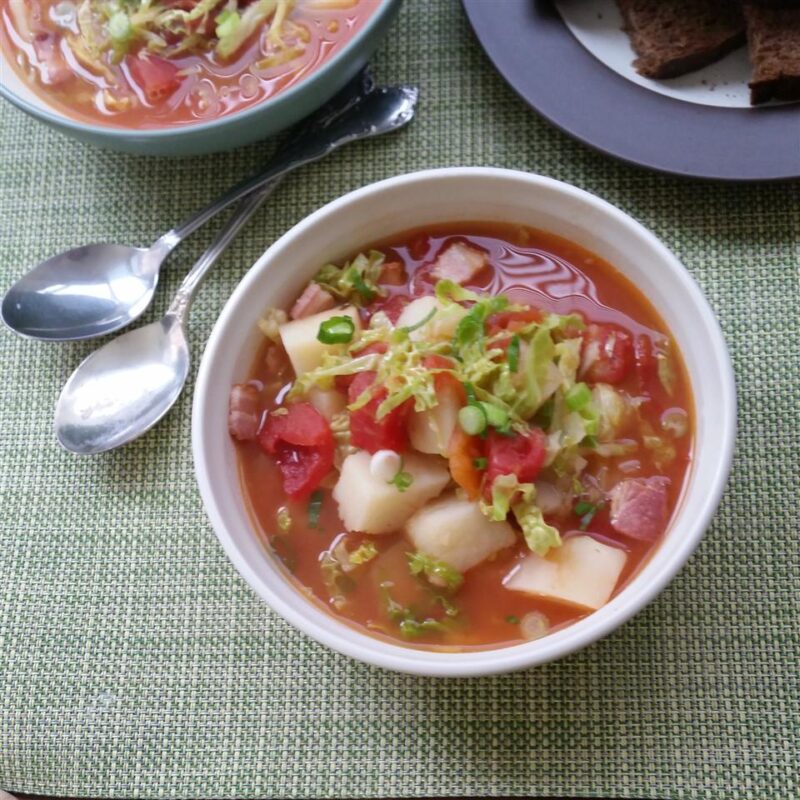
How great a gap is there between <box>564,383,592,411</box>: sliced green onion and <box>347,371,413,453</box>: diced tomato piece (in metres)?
0.34

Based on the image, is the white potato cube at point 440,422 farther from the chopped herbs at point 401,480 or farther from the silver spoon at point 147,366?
the silver spoon at point 147,366

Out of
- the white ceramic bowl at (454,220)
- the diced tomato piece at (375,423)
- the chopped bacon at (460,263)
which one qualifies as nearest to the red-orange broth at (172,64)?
the white ceramic bowl at (454,220)

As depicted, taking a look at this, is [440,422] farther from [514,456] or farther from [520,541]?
[520,541]

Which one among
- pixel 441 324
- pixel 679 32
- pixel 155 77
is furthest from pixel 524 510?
pixel 155 77

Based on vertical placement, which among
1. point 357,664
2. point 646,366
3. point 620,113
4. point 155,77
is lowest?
point 357,664

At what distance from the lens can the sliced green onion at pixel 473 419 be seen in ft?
5.82

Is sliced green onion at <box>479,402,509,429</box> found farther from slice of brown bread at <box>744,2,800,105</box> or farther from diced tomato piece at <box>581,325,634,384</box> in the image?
slice of brown bread at <box>744,2,800,105</box>

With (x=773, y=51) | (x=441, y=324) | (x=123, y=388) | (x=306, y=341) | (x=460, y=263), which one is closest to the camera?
(x=441, y=324)

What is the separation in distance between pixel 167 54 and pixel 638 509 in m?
1.77

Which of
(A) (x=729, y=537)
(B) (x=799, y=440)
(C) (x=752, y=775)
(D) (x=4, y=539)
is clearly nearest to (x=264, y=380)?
(D) (x=4, y=539)

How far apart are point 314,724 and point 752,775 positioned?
1.05 meters

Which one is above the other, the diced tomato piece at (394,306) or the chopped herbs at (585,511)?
the diced tomato piece at (394,306)

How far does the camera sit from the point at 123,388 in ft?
7.73

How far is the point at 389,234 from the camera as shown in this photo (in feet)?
6.94
